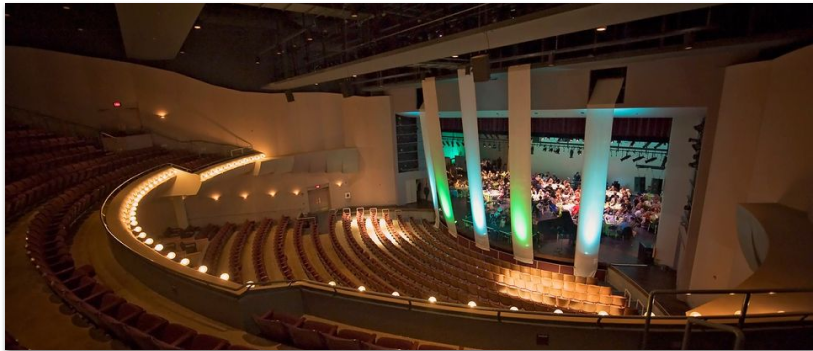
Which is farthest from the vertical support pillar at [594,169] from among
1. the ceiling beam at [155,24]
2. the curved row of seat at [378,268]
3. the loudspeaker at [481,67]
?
the ceiling beam at [155,24]

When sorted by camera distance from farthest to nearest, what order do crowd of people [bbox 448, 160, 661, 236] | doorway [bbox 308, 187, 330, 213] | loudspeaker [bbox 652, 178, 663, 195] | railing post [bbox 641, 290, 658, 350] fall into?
doorway [bbox 308, 187, 330, 213]
loudspeaker [bbox 652, 178, 663, 195]
crowd of people [bbox 448, 160, 661, 236]
railing post [bbox 641, 290, 658, 350]

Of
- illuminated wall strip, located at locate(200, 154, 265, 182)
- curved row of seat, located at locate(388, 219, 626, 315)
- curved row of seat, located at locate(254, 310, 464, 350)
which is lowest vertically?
curved row of seat, located at locate(388, 219, 626, 315)

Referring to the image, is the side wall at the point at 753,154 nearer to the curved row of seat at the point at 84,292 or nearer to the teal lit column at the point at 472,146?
the teal lit column at the point at 472,146

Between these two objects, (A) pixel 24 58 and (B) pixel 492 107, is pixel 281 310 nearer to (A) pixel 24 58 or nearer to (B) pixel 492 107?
(B) pixel 492 107

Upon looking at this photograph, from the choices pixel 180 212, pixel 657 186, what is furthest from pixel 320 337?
pixel 657 186

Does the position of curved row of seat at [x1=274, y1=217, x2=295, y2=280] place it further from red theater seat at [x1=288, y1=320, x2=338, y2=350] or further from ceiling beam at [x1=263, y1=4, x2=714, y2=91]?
ceiling beam at [x1=263, y1=4, x2=714, y2=91]

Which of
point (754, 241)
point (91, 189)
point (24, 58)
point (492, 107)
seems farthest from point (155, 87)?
point (754, 241)

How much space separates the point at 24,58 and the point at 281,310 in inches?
505

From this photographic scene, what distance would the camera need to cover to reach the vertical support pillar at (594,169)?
25.8 feet

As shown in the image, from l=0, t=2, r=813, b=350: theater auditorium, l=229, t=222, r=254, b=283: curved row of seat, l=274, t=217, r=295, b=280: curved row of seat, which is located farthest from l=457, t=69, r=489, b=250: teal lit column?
l=229, t=222, r=254, b=283: curved row of seat

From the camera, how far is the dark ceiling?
5.91m

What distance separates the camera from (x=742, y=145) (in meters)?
5.88

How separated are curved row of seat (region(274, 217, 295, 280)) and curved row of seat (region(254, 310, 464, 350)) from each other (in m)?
4.61

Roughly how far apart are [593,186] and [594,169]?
0.42 metres
